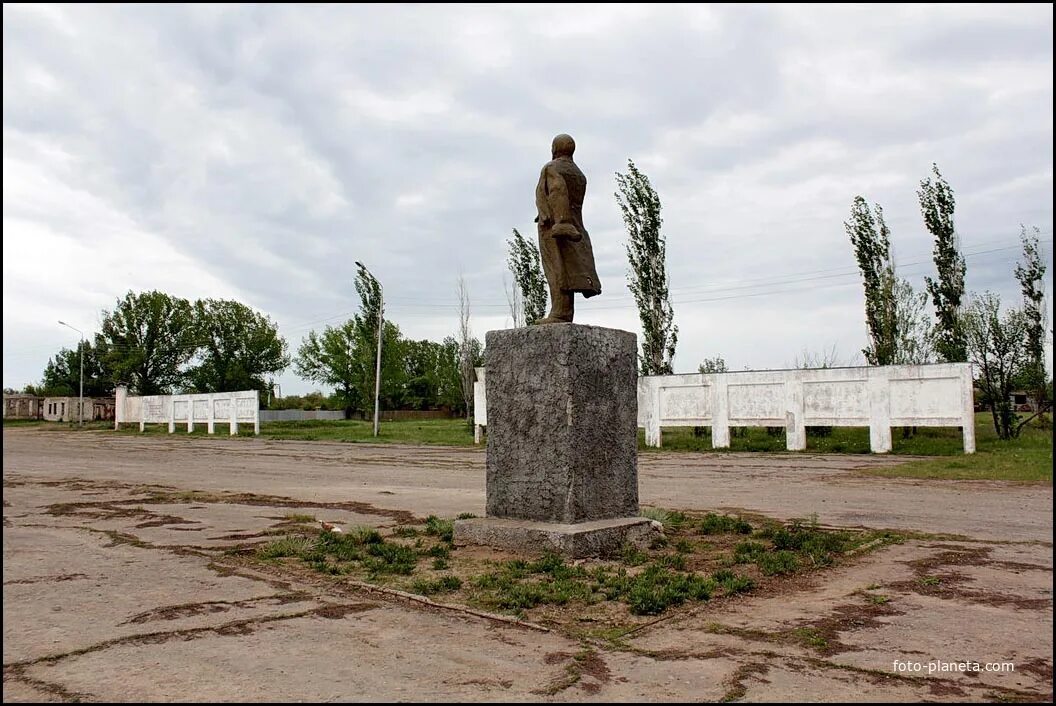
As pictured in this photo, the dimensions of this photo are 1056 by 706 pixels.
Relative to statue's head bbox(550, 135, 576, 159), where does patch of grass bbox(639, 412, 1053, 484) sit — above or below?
below

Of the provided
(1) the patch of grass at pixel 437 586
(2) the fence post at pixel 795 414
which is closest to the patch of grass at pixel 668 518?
(1) the patch of grass at pixel 437 586

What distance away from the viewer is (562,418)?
6.31 metres

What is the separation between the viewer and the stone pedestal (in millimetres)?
6254

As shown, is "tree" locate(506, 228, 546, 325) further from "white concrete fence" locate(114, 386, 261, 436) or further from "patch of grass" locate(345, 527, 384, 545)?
"patch of grass" locate(345, 527, 384, 545)

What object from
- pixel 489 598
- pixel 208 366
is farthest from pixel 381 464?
pixel 208 366

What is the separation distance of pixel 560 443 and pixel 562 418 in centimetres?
19

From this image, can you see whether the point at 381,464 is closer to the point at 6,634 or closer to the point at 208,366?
the point at 6,634

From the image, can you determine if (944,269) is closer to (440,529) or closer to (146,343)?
(440,529)

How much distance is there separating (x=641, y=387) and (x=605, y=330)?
61.7ft

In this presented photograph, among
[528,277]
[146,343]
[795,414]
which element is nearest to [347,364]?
[146,343]

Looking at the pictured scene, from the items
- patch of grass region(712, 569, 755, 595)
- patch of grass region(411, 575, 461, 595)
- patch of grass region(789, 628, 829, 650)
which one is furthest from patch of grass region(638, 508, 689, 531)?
patch of grass region(789, 628, 829, 650)

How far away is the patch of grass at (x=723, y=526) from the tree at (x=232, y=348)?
64.5 meters

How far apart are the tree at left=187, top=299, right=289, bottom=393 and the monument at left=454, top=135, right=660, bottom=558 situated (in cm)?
6453

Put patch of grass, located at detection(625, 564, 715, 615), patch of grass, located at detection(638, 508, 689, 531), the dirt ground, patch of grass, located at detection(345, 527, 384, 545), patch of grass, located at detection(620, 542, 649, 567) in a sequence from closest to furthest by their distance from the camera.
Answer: the dirt ground < patch of grass, located at detection(625, 564, 715, 615) < patch of grass, located at detection(620, 542, 649, 567) < patch of grass, located at detection(345, 527, 384, 545) < patch of grass, located at detection(638, 508, 689, 531)
